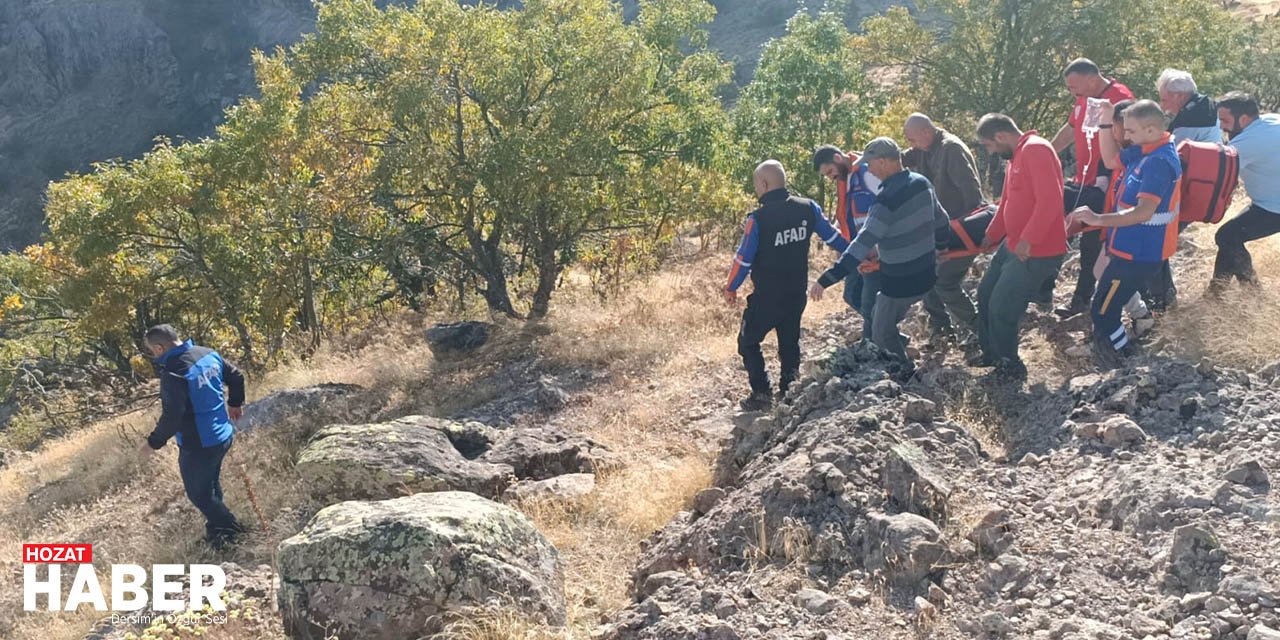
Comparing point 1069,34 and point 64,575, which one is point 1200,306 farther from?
point 1069,34

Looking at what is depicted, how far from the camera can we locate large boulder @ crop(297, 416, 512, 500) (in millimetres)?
5980

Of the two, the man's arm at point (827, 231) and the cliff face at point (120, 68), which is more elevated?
the cliff face at point (120, 68)

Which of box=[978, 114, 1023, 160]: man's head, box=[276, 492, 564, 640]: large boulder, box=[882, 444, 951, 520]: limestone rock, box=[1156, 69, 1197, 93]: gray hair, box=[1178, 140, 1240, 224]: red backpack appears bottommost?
box=[276, 492, 564, 640]: large boulder

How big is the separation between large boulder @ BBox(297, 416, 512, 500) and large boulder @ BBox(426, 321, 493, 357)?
3.89 metres

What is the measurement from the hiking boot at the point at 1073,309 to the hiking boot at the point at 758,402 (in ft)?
7.64

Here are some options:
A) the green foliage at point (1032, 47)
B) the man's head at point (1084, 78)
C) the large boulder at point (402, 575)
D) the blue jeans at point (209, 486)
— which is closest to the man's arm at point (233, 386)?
the blue jeans at point (209, 486)

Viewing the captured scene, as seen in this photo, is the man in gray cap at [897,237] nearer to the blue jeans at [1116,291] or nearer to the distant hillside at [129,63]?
the blue jeans at [1116,291]

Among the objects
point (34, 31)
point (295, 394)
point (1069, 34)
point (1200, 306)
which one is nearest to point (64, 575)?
point (295, 394)

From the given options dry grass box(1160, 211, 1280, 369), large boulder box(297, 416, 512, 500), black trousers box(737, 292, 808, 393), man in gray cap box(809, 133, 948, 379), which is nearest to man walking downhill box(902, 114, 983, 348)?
man in gray cap box(809, 133, 948, 379)

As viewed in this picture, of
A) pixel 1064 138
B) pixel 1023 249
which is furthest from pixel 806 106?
pixel 1023 249

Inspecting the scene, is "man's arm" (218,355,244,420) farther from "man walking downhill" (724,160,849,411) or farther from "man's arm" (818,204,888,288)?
"man's arm" (818,204,888,288)

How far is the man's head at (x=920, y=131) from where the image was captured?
21.2ft

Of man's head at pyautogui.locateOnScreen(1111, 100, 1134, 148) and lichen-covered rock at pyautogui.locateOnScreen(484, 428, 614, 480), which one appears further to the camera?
lichen-covered rock at pyautogui.locateOnScreen(484, 428, 614, 480)

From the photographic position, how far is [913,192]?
5570mm
